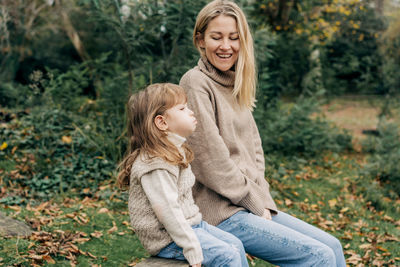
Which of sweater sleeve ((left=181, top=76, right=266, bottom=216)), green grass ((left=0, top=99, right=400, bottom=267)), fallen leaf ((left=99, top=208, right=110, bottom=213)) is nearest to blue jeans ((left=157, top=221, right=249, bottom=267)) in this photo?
sweater sleeve ((left=181, top=76, right=266, bottom=216))

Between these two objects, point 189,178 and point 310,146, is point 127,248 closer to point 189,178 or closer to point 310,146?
point 189,178

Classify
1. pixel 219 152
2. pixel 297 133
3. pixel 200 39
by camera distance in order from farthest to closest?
1. pixel 297 133
2. pixel 200 39
3. pixel 219 152

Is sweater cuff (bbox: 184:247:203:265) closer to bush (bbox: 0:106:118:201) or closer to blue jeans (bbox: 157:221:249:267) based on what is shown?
blue jeans (bbox: 157:221:249:267)

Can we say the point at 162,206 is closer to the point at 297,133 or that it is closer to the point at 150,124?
the point at 150,124

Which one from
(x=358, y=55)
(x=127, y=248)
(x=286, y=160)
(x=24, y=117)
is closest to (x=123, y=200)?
(x=127, y=248)

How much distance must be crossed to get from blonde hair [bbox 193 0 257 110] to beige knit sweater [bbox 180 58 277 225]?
7cm

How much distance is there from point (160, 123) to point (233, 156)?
0.55 meters

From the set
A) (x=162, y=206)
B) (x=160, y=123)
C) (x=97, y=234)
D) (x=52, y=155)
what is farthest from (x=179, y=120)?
(x=52, y=155)

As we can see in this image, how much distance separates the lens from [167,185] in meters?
2.03

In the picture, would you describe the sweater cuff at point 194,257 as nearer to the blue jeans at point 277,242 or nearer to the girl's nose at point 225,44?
the blue jeans at point 277,242

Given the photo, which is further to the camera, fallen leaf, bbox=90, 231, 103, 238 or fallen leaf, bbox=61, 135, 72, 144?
fallen leaf, bbox=61, 135, 72, 144

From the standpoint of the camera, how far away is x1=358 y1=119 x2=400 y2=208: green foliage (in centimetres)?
567

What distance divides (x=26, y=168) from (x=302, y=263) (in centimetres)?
397

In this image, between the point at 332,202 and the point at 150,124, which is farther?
the point at 332,202
